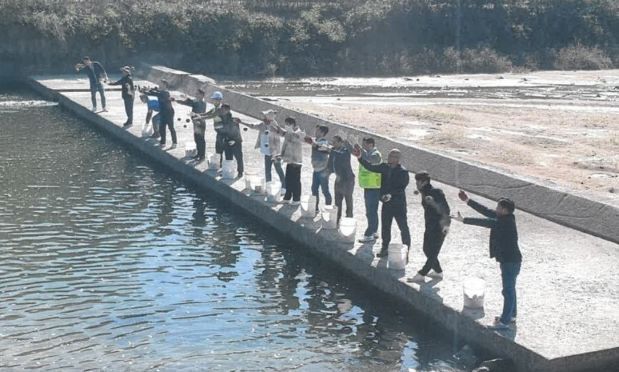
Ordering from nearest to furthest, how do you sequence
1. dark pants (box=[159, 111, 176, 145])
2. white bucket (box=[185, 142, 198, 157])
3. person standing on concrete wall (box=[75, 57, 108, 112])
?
white bucket (box=[185, 142, 198, 157])
dark pants (box=[159, 111, 176, 145])
person standing on concrete wall (box=[75, 57, 108, 112])

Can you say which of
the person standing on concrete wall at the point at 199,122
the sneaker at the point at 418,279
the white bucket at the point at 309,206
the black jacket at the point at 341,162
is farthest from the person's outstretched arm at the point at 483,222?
the person standing on concrete wall at the point at 199,122

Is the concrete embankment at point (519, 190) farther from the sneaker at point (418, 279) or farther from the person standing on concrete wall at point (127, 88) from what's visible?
the person standing on concrete wall at point (127, 88)

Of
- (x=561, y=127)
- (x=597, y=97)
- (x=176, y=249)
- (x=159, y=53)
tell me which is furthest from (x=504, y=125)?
(x=159, y=53)

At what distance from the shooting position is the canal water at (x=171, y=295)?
12234mm

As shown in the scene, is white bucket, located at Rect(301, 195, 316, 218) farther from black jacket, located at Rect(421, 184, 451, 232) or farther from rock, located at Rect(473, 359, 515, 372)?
rock, located at Rect(473, 359, 515, 372)

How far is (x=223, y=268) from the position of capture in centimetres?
1587

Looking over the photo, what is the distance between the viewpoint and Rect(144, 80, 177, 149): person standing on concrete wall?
914 inches

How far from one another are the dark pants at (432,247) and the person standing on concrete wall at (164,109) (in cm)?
1089

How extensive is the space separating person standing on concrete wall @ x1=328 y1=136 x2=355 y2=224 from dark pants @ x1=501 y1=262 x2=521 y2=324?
4.20 metres

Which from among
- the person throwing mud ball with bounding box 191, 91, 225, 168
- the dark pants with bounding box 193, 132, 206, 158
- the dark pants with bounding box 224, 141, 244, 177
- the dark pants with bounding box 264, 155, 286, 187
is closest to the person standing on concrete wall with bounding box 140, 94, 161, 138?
the dark pants with bounding box 193, 132, 206, 158

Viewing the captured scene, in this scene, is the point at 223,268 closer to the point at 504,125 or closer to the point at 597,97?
the point at 504,125

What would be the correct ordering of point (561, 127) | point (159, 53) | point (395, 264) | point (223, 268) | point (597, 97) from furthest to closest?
point (159, 53) → point (597, 97) → point (561, 127) → point (223, 268) → point (395, 264)

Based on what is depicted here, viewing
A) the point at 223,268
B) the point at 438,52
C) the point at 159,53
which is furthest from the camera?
the point at 438,52

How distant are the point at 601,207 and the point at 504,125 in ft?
41.3
